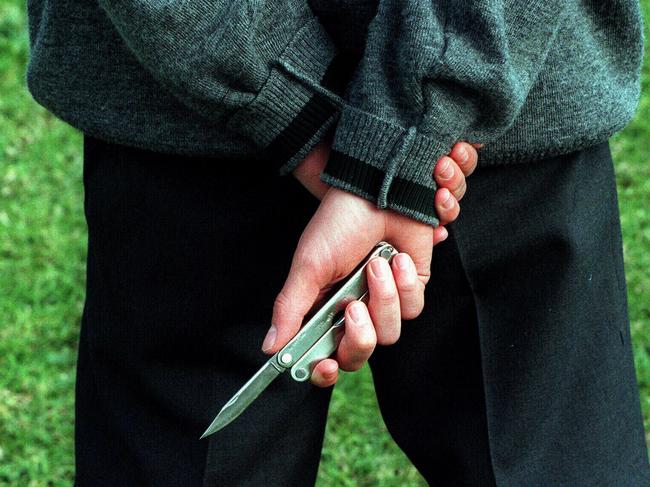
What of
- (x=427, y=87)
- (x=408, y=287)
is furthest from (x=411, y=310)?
(x=427, y=87)

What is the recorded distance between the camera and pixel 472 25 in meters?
1.06

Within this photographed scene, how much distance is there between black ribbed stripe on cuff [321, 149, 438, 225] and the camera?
110 cm

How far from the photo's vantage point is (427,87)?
41.6 inches

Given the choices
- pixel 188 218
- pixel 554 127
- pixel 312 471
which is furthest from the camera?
pixel 312 471

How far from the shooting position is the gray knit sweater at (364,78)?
3.49 feet

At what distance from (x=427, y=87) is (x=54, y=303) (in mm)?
2492

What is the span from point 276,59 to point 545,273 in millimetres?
455

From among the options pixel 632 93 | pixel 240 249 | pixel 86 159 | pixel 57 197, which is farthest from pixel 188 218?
pixel 57 197

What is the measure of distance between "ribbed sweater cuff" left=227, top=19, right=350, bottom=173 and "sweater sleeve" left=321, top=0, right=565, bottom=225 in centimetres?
4

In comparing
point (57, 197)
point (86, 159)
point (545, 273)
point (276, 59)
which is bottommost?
point (57, 197)

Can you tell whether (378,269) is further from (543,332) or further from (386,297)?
(543,332)

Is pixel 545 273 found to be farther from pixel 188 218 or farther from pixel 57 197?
pixel 57 197

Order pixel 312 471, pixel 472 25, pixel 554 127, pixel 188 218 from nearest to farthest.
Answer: pixel 472 25, pixel 554 127, pixel 188 218, pixel 312 471

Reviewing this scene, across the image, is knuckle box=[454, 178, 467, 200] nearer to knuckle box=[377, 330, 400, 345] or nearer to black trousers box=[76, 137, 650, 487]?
black trousers box=[76, 137, 650, 487]
